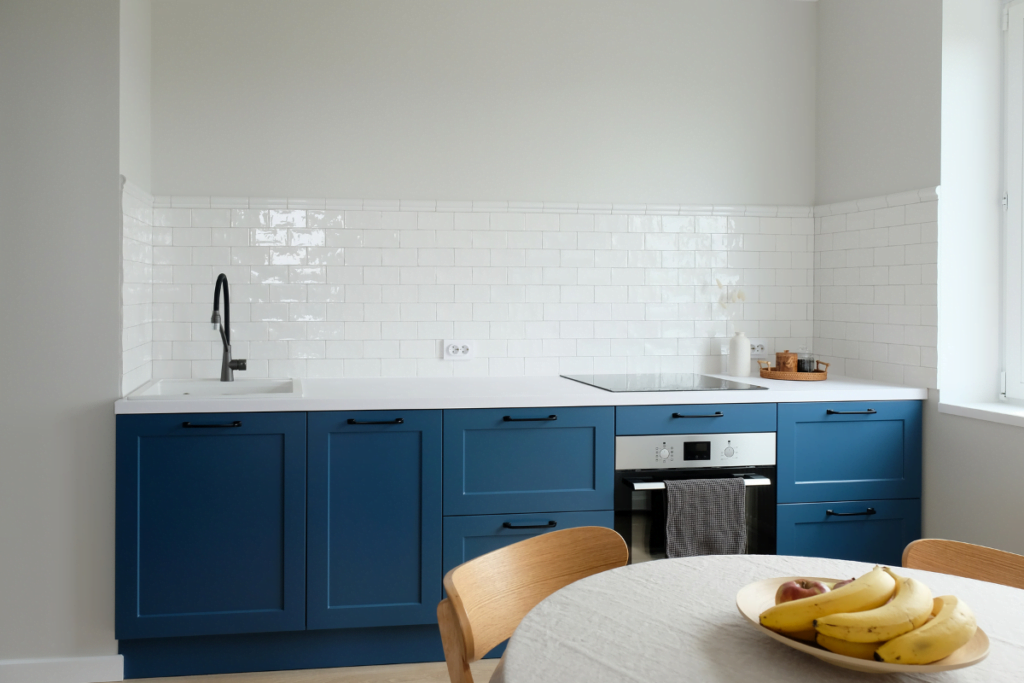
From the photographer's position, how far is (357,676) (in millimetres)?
2883

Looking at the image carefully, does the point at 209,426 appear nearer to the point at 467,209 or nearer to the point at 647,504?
the point at 467,209

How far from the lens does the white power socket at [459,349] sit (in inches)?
139

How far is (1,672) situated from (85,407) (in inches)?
37.9

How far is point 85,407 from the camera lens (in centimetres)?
275

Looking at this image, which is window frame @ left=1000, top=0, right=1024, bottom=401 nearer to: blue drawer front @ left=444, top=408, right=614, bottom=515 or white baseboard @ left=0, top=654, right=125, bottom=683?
blue drawer front @ left=444, top=408, right=614, bottom=515

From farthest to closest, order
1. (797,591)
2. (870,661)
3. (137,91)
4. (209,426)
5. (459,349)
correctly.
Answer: (459,349) < (137,91) < (209,426) < (797,591) < (870,661)

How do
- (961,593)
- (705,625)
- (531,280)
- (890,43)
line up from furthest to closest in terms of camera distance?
(531,280)
(890,43)
(961,593)
(705,625)

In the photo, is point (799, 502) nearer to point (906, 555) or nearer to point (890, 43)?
point (906, 555)

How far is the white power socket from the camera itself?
11.6 feet

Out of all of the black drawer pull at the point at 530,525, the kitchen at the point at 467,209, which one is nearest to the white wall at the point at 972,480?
the kitchen at the point at 467,209

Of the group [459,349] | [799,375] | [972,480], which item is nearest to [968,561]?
[972,480]

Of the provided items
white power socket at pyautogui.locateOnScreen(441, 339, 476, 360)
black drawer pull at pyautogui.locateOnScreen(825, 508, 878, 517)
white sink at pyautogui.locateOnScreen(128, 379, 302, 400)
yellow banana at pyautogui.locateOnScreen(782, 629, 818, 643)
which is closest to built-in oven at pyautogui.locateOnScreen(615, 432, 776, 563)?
black drawer pull at pyautogui.locateOnScreen(825, 508, 878, 517)

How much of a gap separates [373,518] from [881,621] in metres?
2.07

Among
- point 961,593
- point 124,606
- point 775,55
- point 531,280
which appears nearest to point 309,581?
point 124,606
